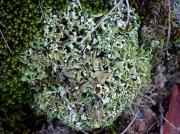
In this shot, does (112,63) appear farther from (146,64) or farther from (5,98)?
(5,98)

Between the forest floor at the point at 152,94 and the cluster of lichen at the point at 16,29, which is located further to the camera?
the forest floor at the point at 152,94

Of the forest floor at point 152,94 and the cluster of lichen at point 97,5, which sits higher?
the cluster of lichen at point 97,5

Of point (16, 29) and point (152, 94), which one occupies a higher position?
point (16, 29)

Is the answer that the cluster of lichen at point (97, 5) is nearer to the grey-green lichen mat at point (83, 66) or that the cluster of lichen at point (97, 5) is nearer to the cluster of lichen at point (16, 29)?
the grey-green lichen mat at point (83, 66)

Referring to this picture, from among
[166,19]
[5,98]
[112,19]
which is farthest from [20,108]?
[166,19]

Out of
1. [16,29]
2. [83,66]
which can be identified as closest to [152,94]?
[83,66]

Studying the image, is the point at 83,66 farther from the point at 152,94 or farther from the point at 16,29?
the point at 152,94

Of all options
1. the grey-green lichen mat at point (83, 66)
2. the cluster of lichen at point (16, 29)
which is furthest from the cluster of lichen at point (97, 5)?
the cluster of lichen at point (16, 29)

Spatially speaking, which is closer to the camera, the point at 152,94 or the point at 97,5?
the point at 97,5

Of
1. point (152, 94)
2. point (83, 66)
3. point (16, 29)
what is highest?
point (16, 29)
